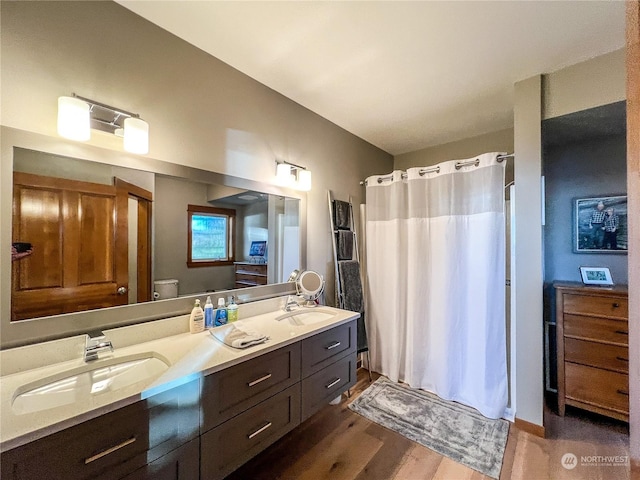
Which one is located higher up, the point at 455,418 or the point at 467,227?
the point at 467,227

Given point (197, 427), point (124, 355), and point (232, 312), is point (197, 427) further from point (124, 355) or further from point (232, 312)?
point (232, 312)

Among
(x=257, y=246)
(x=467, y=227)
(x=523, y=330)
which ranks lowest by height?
(x=523, y=330)

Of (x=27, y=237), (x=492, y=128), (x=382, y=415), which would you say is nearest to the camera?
(x=27, y=237)

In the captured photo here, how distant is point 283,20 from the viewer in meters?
1.44

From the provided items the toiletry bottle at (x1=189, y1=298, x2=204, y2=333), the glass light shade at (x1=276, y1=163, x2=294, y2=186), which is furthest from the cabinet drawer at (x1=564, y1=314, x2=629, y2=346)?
the toiletry bottle at (x1=189, y1=298, x2=204, y2=333)

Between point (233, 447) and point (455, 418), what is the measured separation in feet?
5.42

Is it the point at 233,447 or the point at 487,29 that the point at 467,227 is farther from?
the point at 233,447

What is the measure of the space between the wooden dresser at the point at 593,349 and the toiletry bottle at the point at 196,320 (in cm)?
254

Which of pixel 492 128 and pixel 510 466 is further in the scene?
pixel 492 128

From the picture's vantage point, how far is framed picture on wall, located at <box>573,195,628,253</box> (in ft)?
6.98

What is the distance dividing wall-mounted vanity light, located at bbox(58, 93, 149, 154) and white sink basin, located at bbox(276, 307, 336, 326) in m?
1.34

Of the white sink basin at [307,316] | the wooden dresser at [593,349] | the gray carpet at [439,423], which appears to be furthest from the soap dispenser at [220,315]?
the wooden dresser at [593,349]

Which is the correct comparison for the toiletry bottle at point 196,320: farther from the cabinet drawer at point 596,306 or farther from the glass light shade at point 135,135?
the cabinet drawer at point 596,306

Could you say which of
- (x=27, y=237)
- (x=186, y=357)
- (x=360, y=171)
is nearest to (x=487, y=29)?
(x=360, y=171)
